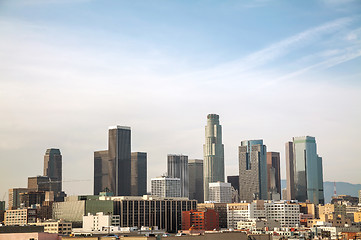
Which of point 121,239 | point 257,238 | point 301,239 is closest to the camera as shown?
point 121,239

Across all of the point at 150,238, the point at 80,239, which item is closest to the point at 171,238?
the point at 150,238

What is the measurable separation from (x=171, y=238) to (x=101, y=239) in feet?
57.5

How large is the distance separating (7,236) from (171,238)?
36.6 metres

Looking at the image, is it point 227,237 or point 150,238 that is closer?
point 150,238

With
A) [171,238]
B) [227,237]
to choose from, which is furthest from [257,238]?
[171,238]

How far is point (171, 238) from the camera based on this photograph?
12694 cm

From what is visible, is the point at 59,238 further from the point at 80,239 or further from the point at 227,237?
the point at 227,237

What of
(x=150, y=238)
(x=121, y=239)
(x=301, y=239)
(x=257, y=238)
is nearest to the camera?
(x=150, y=238)

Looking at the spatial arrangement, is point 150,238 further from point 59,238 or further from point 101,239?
point 59,238

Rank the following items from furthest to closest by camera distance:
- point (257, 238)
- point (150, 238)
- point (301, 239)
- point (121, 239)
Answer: point (301, 239) → point (257, 238) → point (121, 239) → point (150, 238)

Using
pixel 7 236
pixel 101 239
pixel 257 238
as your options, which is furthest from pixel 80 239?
pixel 257 238

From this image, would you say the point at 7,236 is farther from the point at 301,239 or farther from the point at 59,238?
the point at 301,239

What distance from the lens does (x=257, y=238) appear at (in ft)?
499

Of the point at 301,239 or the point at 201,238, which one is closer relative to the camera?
the point at 201,238
